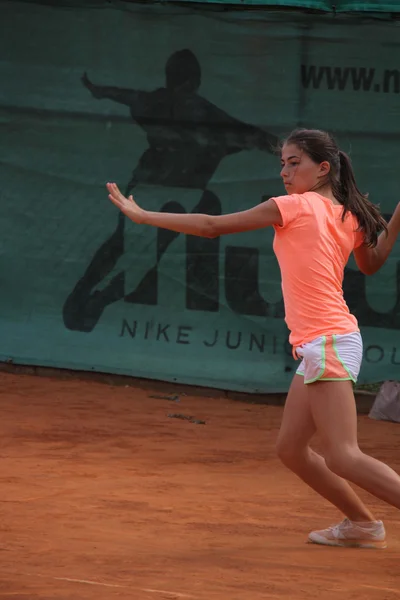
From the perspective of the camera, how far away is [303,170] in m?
5.50

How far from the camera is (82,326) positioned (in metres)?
11.0

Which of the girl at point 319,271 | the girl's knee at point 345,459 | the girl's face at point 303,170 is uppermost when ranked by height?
the girl's face at point 303,170

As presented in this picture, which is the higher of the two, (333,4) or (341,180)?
(333,4)

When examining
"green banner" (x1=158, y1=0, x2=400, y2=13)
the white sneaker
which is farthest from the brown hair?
"green banner" (x1=158, y1=0, x2=400, y2=13)

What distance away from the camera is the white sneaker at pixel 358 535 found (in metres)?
5.75

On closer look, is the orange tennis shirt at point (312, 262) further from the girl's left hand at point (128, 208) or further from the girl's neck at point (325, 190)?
the girl's left hand at point (128, 208)

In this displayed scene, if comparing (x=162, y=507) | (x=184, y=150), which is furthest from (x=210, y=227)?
(x=184, y=150)

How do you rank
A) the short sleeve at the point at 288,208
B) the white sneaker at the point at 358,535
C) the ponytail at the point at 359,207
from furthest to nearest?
the white sneaker at the point at 358,535
the ponytail at the point at 359,207
the short sleeve at the point at 288,208

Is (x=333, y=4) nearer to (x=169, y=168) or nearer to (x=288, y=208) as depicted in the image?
(x=169, y=168)

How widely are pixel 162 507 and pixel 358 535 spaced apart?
124 centimetres

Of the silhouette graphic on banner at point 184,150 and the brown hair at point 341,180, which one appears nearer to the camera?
the brown hair at point 341,180

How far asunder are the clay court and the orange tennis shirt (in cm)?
99

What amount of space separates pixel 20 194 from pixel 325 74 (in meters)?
2.85

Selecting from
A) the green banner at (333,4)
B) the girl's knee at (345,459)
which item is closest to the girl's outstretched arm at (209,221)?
the girl's knee at (345,459)
